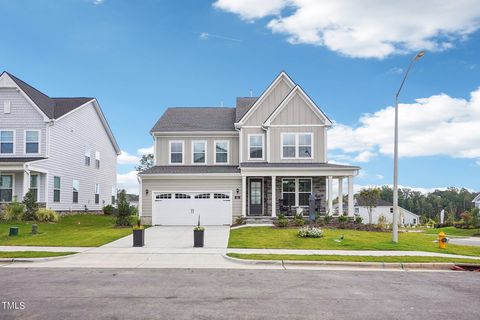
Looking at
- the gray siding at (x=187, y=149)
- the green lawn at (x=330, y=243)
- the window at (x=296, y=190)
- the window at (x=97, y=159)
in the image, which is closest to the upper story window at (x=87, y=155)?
the window at (x=97, y=159)

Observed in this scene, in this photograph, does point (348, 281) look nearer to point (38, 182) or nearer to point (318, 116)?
point (318, 116)

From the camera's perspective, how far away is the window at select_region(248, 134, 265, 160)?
26906mm

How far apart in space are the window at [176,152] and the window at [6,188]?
35.2ft

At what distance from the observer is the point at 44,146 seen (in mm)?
27328

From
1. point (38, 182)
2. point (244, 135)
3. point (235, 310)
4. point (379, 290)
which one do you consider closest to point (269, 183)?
point (244, 135)

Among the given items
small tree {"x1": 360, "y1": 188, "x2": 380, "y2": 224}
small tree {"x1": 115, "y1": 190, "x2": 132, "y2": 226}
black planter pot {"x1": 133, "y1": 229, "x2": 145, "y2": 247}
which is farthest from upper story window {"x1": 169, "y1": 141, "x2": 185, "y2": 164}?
small tree {"x1": 360, "y1": 188, "x2": 380, "y2": 224}

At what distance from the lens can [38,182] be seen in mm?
26828

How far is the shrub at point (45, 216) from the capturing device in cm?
2428

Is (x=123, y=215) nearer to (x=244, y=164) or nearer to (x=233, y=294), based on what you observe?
(x=244, y=164)

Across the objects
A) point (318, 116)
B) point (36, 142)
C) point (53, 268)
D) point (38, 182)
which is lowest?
point (53, 268)

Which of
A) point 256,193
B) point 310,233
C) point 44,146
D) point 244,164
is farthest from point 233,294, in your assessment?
point 44,146

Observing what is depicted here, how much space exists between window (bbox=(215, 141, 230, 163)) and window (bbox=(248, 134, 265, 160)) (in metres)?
1.90

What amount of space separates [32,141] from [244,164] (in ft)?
48.5

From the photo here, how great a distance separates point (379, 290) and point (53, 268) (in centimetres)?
888
